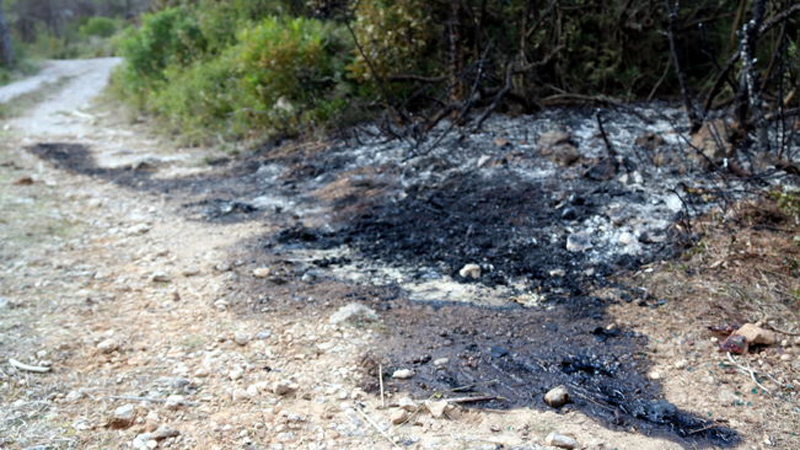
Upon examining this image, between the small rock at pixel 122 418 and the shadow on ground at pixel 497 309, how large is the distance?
830 mm

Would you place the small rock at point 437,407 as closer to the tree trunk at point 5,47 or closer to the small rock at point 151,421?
the small rock at point 151,421

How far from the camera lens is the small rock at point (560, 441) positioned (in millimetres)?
1877

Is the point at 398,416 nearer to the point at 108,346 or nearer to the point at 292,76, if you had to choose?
the point at 108,346

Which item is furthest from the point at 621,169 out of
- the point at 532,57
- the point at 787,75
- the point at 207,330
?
the point at 207,330

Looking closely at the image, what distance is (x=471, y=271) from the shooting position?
328cm

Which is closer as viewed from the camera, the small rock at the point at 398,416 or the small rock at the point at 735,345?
the small rock at the point at 398,416

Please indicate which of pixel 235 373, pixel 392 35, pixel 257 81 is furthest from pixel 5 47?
pixel 235 373

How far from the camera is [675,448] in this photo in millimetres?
1887

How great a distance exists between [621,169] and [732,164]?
2.42 feet

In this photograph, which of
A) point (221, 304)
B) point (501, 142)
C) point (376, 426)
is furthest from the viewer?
point (501, 142)

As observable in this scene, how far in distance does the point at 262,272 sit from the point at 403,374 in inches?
51.9

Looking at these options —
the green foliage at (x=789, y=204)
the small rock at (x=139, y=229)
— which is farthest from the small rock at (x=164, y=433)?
the green foliage at (x=789, y=204)

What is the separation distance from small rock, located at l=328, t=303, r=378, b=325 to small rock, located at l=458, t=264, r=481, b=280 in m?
0.64

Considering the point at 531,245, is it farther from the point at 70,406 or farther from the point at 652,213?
the point at 70,406
